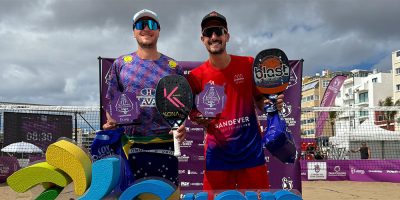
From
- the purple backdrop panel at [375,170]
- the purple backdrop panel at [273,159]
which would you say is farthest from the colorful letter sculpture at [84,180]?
the purple backdrop panel at [375,170]

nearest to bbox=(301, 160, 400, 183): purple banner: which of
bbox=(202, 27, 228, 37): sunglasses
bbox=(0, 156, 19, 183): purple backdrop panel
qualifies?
bbox=(0, 156, 19, 183): purple backdrop panel

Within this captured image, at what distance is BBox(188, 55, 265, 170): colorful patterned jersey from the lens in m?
3.14

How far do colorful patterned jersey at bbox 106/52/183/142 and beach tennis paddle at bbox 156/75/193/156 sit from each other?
0.62 feet

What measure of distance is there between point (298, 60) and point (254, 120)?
4.18m

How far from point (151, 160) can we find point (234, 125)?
0.71 metres

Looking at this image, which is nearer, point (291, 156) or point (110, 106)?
point (110, 106)

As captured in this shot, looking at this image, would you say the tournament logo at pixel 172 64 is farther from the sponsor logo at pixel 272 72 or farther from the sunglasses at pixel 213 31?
the sponsor logo at pixel 272 72

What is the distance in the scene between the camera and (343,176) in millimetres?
14547

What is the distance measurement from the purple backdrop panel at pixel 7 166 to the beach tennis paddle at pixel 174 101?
12.4 m

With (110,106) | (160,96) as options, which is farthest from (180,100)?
(110,106)

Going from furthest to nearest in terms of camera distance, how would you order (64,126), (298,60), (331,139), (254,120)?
(331,139), (64,126), (298,60), (254,120)

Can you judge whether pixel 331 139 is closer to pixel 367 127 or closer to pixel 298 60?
pixel 367 127

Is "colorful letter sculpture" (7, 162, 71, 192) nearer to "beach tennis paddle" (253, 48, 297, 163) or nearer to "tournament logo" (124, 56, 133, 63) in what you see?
"tournament logo" (124, 56, 133, 63)

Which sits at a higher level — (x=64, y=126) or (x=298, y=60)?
(x=298, y=60)
